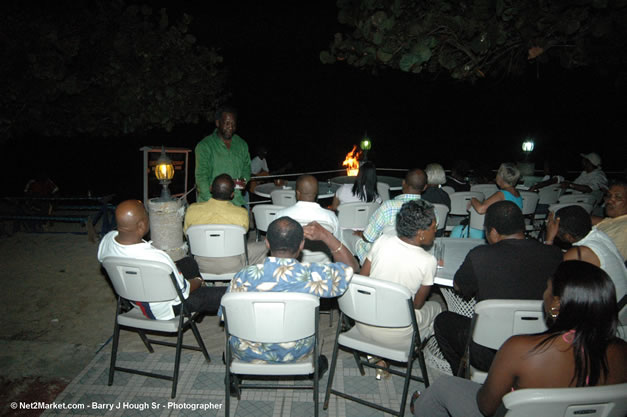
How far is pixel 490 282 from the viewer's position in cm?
216

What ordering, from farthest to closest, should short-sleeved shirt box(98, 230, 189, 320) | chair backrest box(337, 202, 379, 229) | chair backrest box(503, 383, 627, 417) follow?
chair backrest box(337, 202, 379, 229) < short-sleeved shirt box(98, 230, 189, 320) < chair backrest box(503, 383, 627, 417)

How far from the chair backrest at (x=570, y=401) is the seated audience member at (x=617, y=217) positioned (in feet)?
7.04

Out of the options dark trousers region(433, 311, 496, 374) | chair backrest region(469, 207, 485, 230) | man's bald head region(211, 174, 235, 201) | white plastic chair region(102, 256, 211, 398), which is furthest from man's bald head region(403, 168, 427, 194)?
white plastic chair region(102, 256, 211, 398)

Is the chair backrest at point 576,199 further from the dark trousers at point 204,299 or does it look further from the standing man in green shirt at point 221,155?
the dark trousers at point 204,299

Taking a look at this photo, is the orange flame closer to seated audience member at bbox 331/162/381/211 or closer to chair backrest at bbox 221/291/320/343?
seated audience member at bbox 331/162/381/211

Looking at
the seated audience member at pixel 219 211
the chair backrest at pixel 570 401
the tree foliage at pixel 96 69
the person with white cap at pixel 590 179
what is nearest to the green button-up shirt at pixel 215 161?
the seated audience member at pixel 219 211

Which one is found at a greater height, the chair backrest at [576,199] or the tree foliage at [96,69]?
the tree foliage at [96,69]

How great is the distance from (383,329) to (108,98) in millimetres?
8525

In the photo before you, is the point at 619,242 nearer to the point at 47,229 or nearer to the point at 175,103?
the point at 47,229

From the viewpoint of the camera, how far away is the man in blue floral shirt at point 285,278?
201 centimetres

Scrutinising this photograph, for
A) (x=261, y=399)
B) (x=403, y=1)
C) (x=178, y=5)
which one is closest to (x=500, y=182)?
(x=403, y=1)

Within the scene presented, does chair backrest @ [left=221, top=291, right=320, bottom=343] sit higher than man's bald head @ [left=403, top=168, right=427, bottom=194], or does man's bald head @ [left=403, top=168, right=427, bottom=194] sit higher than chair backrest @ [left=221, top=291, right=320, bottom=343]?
man's bald head @ [left=403, top=168, right=427, bottom=194]

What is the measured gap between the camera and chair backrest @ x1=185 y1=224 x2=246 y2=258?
10.5 feet

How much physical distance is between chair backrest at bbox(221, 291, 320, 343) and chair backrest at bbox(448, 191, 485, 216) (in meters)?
3.64
